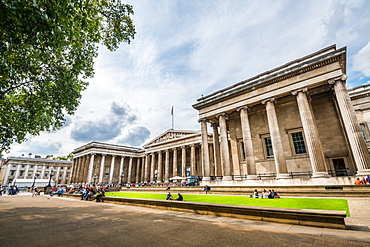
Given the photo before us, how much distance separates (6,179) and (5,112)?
78023mm

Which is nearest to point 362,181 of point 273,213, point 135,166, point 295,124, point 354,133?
point 354,133

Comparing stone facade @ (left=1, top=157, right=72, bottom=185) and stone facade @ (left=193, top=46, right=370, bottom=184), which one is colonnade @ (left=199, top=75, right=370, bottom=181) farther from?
stone facade @ (left=1, top=157, right=72, bottom=185)

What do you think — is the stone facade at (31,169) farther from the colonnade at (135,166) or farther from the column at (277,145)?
the column at (277,145)

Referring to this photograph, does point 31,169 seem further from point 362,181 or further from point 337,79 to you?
point 337,79

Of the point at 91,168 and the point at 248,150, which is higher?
the point at 91,168

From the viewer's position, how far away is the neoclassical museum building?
1644cm

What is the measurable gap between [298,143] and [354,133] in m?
6.03

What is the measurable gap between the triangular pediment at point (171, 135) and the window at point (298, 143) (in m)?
24.0

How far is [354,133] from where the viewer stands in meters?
15.2

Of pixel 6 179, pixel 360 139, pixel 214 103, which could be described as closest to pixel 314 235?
pixel 360 139

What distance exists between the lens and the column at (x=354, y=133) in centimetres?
1448

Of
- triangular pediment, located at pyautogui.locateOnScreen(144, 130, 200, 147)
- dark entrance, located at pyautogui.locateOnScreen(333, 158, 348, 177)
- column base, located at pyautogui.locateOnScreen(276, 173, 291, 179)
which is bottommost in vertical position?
column base, located at pyautogui.locateOnScreen(276, 173, 291, 179)

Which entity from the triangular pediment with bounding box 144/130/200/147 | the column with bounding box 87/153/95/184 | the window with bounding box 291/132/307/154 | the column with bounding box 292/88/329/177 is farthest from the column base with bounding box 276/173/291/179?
the column with bounding box 87/153/95/184

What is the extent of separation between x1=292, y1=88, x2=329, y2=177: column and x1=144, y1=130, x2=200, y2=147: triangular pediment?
26.7m
